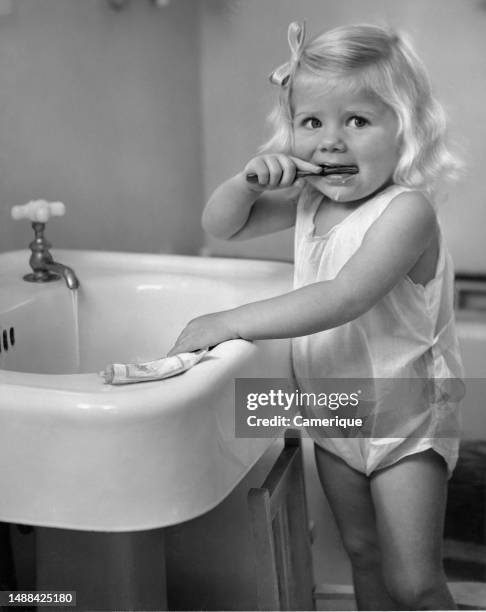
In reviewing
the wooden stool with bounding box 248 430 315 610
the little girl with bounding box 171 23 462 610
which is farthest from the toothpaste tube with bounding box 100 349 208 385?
the wooden stool with bounding box 248 430 315 610

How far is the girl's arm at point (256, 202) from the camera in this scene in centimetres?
91

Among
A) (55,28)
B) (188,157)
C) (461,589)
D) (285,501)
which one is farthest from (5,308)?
(188,157)

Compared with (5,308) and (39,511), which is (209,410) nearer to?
(39,511)

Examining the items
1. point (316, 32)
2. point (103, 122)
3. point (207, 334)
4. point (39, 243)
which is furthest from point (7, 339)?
point (316, 32)

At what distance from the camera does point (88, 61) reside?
56.4 inches

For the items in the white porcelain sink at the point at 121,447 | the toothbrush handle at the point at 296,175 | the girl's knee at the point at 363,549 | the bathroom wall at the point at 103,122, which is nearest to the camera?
the white porcelain sink at the point at 121,447

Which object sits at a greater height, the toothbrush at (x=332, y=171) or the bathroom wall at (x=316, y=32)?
the bathroom wall at (x=316, y=32)

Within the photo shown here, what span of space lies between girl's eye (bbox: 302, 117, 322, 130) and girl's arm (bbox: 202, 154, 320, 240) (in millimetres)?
40

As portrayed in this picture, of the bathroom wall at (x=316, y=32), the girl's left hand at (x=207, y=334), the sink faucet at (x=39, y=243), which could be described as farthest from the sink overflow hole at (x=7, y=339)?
the bathroom wall at (x=316, y=32)

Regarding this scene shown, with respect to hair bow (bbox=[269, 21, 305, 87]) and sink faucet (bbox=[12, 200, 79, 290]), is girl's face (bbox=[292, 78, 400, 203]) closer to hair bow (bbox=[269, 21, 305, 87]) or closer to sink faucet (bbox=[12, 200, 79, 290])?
hair bow (bbox=[269, 21, 305, 87])

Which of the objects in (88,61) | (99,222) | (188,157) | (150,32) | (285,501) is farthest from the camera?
(188,157)

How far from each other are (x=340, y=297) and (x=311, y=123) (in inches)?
8.5

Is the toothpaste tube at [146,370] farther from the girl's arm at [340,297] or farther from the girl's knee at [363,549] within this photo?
the girl's knee at [363,549]

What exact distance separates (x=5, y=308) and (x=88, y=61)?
665 millimetres
